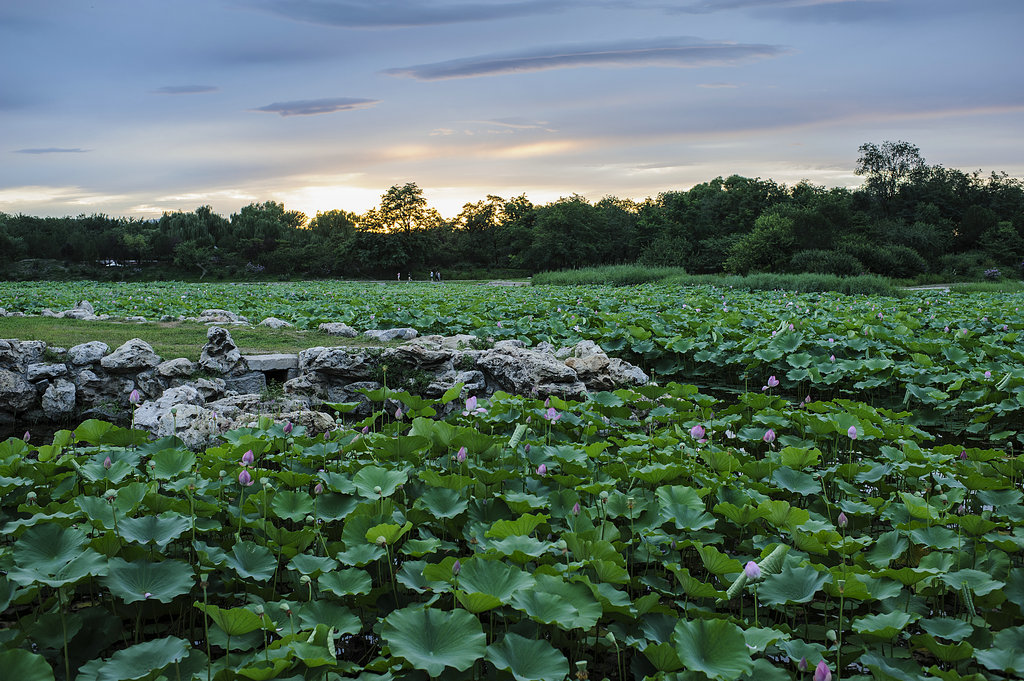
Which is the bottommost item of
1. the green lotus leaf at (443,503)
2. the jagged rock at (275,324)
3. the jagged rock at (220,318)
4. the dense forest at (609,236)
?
the green lotus leaf at (443,503)

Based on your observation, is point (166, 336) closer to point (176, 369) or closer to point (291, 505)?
point (176, 369)

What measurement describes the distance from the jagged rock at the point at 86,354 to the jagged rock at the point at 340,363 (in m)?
2.06

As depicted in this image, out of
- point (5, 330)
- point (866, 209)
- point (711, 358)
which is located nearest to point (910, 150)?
point (866, 209)

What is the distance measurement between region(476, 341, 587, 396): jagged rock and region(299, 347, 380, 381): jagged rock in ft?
4.02

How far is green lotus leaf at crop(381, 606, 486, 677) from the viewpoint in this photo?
1.61 meters

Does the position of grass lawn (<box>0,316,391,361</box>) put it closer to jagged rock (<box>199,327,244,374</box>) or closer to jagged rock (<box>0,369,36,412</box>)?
jagged rock (<box>199,327,244,374</box>)

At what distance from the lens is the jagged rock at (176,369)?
6531mm

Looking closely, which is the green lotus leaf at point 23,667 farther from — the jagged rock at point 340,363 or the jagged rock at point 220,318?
the jagged rock at point 220,318

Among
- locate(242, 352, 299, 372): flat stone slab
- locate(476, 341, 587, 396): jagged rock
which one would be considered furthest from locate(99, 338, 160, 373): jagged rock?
locate(476, 341, 587, 396): jagged rock

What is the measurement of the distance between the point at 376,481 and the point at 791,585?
4.72 ft

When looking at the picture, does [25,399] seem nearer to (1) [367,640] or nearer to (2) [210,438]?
(2) [210,438]

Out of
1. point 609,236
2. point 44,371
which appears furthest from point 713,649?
point 609,236

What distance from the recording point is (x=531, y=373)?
645cm

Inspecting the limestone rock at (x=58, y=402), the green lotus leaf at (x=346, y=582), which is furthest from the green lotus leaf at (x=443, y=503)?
the limestone rock at (x=58, y=402)
